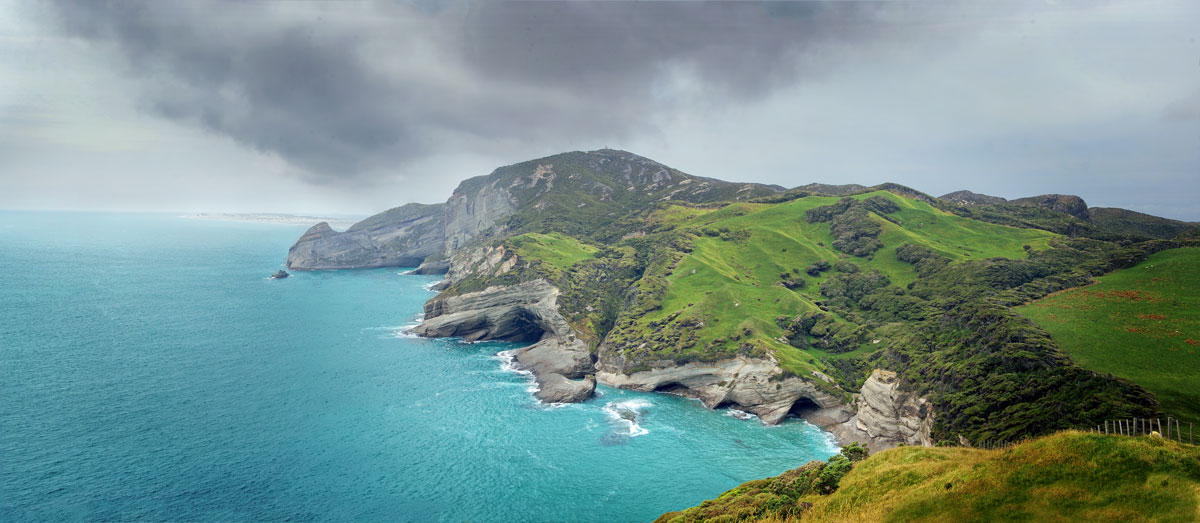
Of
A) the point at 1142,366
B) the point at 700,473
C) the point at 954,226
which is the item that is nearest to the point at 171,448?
the point at 700,473

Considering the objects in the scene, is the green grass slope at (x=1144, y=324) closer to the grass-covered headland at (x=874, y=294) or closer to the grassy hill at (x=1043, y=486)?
the grass-covered headland at (x=874, y=294)

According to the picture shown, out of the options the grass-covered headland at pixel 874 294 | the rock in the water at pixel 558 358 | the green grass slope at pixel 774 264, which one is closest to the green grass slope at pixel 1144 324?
the grass-covered headland at pixel 874 294

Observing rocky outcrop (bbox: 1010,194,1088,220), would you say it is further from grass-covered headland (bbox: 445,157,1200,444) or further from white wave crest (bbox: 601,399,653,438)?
white wave crest (bbox: 601,399,653,438)

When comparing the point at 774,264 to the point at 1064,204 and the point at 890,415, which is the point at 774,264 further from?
the point at 1064,204

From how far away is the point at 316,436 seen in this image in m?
67.9

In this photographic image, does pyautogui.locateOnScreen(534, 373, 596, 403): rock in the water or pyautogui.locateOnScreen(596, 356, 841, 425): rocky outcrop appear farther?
pyautogui.locateOnScreen(534, 373, 596, 403): rock in the water

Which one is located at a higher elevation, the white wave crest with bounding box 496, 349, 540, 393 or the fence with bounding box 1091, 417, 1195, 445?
the fence with bounding box 1091, 417, 1195, 445

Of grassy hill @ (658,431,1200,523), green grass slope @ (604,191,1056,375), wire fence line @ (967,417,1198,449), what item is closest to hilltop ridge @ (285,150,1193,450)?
green grass slope @ (604,191,1056,375)

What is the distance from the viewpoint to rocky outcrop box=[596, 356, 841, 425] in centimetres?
8150

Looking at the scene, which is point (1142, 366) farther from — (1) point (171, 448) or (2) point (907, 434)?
(1) point (171, 448)

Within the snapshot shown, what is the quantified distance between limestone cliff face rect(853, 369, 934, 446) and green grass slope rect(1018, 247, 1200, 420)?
1746cm

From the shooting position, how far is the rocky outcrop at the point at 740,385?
81.5m

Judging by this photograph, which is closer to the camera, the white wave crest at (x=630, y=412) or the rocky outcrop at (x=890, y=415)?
the rocky outcrop at (x=890, y=415)

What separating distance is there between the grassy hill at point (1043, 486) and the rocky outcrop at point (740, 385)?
56.6 meters
